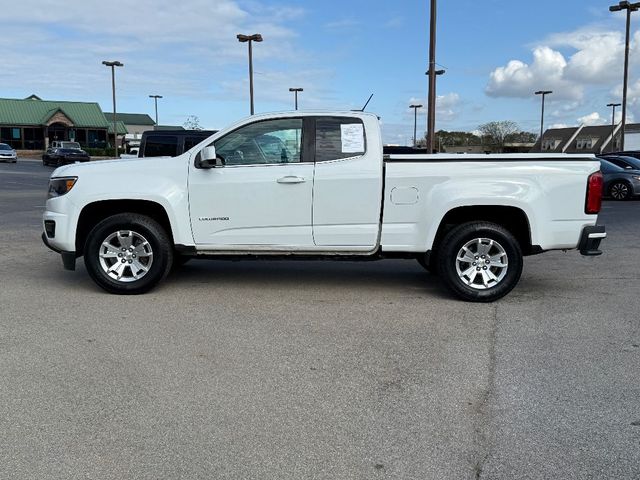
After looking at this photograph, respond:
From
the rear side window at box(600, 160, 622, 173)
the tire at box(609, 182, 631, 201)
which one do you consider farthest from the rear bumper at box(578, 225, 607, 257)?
the rear side window at box(600, 160, 622, 173)

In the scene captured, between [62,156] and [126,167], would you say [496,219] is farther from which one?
[62,156]

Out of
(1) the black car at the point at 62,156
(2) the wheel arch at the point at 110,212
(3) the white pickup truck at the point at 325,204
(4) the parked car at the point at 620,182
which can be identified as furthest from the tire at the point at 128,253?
(1) the black car at the point at 62,156

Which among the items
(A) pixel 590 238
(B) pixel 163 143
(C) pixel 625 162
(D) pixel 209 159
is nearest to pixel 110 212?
(D) pixel 209 159

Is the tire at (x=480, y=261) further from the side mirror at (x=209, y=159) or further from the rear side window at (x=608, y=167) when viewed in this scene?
the rear side window at (x=608, y=167)

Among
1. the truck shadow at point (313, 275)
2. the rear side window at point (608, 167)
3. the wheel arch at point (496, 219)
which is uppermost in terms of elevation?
the rear side window at point (608, 167)

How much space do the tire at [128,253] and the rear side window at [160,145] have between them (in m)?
8.06

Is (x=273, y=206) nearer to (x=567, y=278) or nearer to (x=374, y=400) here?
(x=374, y=400)

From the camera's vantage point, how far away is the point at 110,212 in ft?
22.3

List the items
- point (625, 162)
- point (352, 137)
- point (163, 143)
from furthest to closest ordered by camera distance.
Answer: point (625, 162) → point (163, 143) → point (352, 137)

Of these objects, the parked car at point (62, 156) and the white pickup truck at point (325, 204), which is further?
the parked car at point (62, 156)

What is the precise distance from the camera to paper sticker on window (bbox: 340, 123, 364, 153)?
6.48 m

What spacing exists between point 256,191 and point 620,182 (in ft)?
55.2

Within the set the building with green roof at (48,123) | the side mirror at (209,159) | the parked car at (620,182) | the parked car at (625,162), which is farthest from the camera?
the building with green roof at (48,123)

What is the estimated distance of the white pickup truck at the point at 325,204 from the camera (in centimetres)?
631
